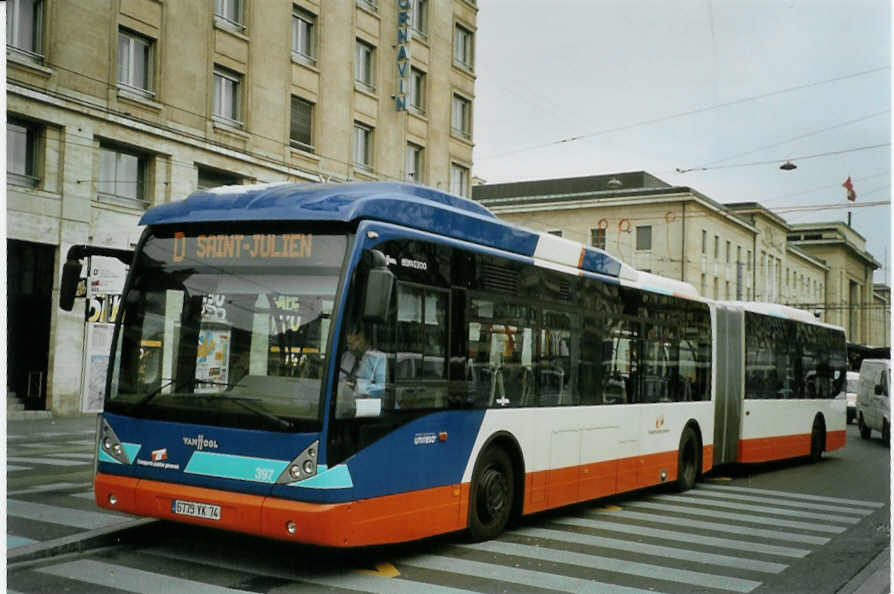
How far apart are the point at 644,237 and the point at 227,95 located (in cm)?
3780

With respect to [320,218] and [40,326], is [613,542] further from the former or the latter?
[40,326]

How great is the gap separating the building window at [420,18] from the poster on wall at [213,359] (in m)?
29.9

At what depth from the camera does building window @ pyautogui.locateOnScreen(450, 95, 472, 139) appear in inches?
1560

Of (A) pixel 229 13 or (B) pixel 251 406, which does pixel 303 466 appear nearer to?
(B) pixel 251 406

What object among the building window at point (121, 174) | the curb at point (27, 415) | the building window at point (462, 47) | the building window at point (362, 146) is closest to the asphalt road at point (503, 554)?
the curb at point (27, 415)

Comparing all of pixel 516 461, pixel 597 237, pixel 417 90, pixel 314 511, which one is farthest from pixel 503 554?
pixel 597 237

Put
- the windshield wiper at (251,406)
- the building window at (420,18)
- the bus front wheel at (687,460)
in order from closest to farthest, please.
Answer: the windshield wiper at (251,406), the bus front wheel at (687,460), the building window at (420,18)

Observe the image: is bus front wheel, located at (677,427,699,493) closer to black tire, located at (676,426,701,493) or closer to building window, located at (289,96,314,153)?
black tire, located at (676,426,701,493)

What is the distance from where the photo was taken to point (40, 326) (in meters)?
23.8

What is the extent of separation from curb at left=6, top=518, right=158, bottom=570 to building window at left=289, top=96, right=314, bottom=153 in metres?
22.4

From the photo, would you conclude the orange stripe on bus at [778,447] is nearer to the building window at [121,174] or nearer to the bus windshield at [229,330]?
the bus windshield at [229,330]

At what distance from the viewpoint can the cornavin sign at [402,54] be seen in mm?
34469

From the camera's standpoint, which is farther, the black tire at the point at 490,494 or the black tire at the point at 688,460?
A: the black tire at the point at 688,460

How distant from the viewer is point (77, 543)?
27.0 feet
